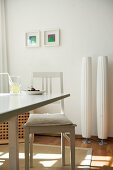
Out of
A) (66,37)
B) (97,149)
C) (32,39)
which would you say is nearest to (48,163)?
(97,149)

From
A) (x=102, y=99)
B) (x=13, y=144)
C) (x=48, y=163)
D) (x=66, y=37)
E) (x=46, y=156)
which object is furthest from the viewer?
(x=66, y=37)

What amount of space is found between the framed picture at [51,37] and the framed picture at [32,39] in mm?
133

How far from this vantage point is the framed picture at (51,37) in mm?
3562

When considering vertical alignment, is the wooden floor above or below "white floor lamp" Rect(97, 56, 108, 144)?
below

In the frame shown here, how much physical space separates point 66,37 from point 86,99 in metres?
1.05

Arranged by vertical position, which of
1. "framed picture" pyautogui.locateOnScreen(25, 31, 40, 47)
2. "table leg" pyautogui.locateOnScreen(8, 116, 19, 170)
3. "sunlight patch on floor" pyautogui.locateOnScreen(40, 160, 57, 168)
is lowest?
"sunlight patch on floor" pyautogui.locateOnScreen(40, 160, 57, 168)

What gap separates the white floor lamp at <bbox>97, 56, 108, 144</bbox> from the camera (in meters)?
3.13

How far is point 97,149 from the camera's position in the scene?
9.47ft

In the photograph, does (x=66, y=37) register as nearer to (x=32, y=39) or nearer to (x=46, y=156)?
(x=32, y=39)

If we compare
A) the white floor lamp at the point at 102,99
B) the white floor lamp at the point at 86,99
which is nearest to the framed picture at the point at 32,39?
the white floor lamp at the point at 86,99

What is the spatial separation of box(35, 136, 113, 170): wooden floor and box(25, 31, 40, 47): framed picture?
150 centimetres

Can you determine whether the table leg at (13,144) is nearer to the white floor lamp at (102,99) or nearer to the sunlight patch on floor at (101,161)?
the sunlight patch on floor at (101,161)

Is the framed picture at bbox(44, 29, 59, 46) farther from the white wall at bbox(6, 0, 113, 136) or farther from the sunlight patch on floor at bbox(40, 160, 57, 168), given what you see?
the sunlight patch on floor at bbox(40, 160, 57, 168)

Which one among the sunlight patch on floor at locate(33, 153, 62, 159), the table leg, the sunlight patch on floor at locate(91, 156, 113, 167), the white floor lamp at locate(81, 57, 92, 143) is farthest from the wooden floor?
the table leg
